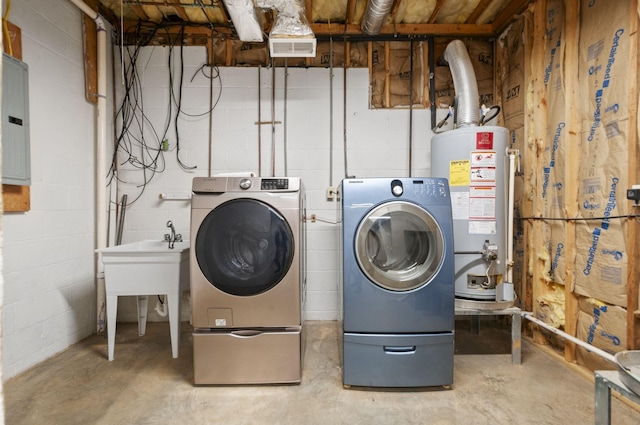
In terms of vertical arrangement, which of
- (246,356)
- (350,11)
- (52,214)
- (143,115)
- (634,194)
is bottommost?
(246,356)

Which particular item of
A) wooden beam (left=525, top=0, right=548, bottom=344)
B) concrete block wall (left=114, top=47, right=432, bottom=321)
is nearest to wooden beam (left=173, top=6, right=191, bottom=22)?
concrete block wall (left=114, top=47, right=432, bottom=321)

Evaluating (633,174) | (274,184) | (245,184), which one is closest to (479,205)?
(633,174)

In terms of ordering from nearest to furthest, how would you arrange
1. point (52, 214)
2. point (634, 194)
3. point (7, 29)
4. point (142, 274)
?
point (634, 194) → point (7, 29) → point (142, 274) → point (52, 214)

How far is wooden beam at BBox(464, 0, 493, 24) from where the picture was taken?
2.54 metres

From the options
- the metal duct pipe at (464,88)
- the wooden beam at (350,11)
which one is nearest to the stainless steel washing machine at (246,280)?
the metal duct pipe at (464,88)

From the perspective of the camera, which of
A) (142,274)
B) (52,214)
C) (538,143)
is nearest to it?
(142,274)

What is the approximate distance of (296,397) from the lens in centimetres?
176

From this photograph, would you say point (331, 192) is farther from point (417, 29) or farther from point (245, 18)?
point (417, 29)

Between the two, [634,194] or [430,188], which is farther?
[430,188]

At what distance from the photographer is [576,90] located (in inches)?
80.7

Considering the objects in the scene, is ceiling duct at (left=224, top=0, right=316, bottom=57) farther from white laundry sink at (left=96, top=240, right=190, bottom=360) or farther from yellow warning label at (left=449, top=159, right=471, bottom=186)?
white laundry sink at (left=96, top=240, right=190, bottom=360)

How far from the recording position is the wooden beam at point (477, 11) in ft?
8.33

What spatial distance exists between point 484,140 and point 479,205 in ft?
1.47

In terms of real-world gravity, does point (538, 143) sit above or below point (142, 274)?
above
